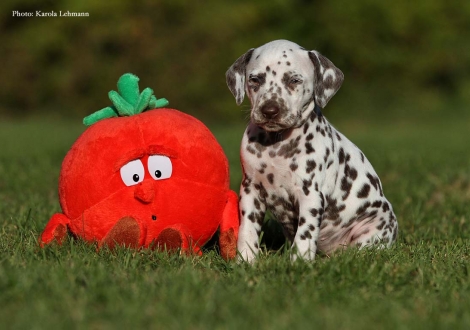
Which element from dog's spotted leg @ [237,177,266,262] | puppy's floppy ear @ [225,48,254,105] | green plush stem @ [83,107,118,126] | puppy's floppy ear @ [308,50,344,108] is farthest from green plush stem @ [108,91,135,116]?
puppy's floppy ear @ [308,50,344,108]

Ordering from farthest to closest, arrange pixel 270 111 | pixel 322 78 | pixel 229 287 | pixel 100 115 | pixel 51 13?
pixel 51 13, pixel 100 115, pixel 322 78, pixel 270 111, pixel 229 287

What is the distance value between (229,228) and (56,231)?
128 cm

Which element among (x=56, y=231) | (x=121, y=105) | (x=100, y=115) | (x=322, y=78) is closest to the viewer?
(x=56, y=231)

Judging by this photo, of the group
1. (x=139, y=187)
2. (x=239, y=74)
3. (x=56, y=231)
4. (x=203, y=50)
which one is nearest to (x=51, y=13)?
(x=203, y=50)

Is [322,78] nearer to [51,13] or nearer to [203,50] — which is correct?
[203,50]

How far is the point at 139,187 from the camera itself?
5.18m

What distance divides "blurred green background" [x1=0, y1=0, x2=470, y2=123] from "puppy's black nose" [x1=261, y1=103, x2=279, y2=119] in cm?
1897

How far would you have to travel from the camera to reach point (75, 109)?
80.8ft

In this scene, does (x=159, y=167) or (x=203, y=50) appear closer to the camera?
(x=159, y=167)

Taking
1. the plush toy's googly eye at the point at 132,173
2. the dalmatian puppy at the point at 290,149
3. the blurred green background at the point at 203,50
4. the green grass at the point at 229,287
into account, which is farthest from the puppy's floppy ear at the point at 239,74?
the blurred green background at the point at 203,50

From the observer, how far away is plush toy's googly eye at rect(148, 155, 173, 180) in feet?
17.3

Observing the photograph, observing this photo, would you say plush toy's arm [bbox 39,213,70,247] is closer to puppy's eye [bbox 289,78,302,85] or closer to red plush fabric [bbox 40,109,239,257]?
red plush fabric [bbox 40,109,239,257]

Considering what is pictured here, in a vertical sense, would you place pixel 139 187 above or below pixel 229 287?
above

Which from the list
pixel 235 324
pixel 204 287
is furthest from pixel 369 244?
pixel 235 324
